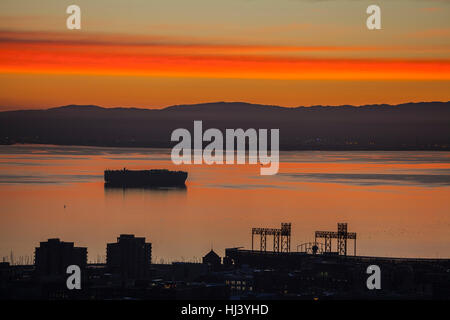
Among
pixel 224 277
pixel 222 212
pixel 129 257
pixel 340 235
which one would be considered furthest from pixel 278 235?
pixel 222 212

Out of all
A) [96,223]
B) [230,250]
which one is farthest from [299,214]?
[230,250]

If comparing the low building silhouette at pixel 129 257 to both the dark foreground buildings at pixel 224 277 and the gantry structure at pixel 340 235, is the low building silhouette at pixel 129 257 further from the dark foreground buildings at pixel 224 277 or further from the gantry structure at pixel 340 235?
the gantry structure at pixel 340 235

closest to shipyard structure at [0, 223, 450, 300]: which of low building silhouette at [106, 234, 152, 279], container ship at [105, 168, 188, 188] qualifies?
low building silhouette at [106, 234, 152, 279]

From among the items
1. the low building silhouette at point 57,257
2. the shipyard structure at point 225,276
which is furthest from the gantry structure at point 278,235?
the low building silhouette at point 57,257

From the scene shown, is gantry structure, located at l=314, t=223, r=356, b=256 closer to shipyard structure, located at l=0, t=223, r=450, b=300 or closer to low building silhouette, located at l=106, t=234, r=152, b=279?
shipyard structure, located at l=0, t=223, r=450, b=300
